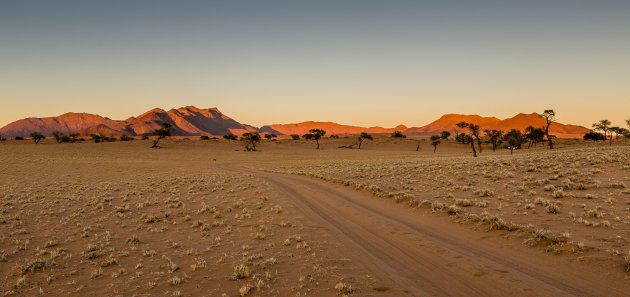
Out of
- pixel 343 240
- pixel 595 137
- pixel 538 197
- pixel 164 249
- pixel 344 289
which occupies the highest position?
pixel 595 137

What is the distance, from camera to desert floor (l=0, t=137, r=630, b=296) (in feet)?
33.8

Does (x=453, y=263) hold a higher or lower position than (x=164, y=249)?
higher

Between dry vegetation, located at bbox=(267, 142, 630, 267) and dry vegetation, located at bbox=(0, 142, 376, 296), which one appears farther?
dry vegetation, located at bbox=(267, 142, 630, 267)

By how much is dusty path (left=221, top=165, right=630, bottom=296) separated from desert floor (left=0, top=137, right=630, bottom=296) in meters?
0.05

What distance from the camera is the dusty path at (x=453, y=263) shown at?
937 centimetres

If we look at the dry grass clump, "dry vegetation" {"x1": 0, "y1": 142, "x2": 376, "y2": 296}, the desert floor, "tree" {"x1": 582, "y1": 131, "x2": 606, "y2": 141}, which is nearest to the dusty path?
the desert floor

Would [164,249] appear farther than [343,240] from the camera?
Yes

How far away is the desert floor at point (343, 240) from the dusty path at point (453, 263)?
5 cm

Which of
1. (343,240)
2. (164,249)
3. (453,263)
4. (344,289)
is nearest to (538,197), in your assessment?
(453,263)

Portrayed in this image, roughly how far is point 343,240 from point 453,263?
4640mm

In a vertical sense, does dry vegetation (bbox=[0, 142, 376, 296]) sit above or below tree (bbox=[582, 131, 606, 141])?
below

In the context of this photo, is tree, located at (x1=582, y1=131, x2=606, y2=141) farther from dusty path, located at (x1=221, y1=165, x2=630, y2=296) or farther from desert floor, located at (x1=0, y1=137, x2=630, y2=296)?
dusty path, located at (x1=221, y1=165, x2=630, y2=296)

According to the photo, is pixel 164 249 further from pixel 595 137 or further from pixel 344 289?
pixel 595 137

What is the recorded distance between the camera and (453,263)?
11.5 meters
